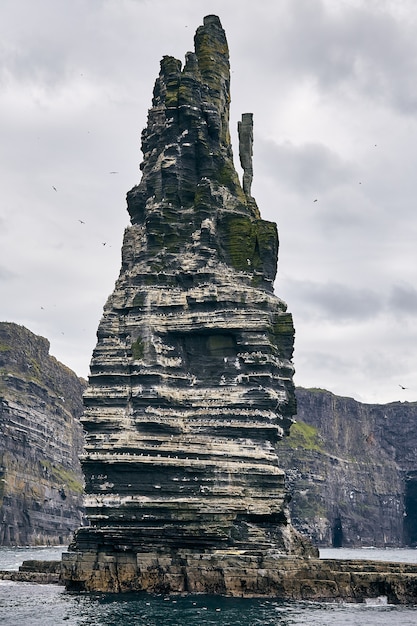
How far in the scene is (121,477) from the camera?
307 feet

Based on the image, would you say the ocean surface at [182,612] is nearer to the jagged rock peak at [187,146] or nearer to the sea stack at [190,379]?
the sea stack at [190,379]

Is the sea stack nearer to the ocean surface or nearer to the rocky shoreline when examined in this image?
the rocky shoreline

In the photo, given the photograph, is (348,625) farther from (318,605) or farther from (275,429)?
(275,429)

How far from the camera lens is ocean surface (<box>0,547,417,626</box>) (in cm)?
7269

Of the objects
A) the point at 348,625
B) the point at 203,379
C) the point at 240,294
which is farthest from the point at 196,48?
the point at 348,625

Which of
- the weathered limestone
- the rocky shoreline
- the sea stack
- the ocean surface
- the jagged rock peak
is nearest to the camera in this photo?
the ocean surface

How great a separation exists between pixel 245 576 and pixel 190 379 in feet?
69.1

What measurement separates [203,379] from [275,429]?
8.15 metres

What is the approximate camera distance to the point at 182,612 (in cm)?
7719

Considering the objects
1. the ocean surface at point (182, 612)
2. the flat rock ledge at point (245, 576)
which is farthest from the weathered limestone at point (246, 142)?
the ocean surface at point (182, 612)

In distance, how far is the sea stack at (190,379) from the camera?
9050cm

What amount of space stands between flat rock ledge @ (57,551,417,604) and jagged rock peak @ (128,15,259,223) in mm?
34793

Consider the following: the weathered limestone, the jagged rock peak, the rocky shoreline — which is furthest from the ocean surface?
the weathered limestone

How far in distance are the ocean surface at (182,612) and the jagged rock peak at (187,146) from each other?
1544 inches
